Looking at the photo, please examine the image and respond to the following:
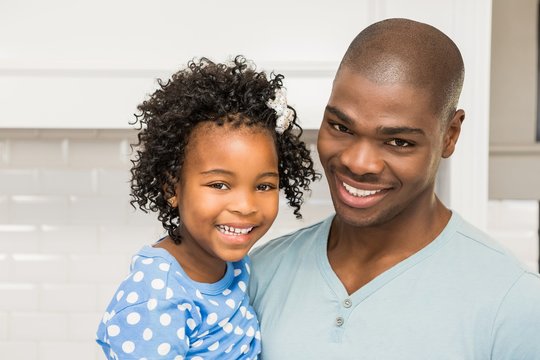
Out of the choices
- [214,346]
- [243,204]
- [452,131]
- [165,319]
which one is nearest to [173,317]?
[165,319]

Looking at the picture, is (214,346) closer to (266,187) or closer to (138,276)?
(138,276)

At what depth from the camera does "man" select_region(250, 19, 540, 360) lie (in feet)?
3.94

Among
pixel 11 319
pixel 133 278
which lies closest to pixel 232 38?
pixel 133 278

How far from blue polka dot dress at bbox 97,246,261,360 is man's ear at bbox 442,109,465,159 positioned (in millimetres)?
463

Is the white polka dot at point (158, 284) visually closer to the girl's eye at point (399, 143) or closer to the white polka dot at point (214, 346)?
the white polka dot at point (214, 346)

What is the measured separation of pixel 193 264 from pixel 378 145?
0.41 meters

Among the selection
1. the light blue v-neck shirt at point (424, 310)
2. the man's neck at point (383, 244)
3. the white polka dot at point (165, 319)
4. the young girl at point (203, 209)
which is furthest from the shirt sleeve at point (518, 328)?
the white polka dot at point (165, 319)

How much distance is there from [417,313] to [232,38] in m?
0.85

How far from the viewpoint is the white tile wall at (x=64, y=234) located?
6.94 ft

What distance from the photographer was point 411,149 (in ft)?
4.02

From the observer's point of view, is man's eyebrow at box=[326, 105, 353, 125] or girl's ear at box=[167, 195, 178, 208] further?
girl's ear at box=[167, 195, 178, 208]

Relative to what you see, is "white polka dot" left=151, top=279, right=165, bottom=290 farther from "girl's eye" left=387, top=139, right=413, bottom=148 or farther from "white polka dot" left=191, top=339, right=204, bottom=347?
"girl's eye" left=387, top=139, right=413, bottom=148

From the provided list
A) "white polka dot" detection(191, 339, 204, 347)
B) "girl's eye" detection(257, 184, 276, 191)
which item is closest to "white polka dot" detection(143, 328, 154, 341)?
"white polka dot" detection(191, 339, 204, 347)

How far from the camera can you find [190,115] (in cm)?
131
